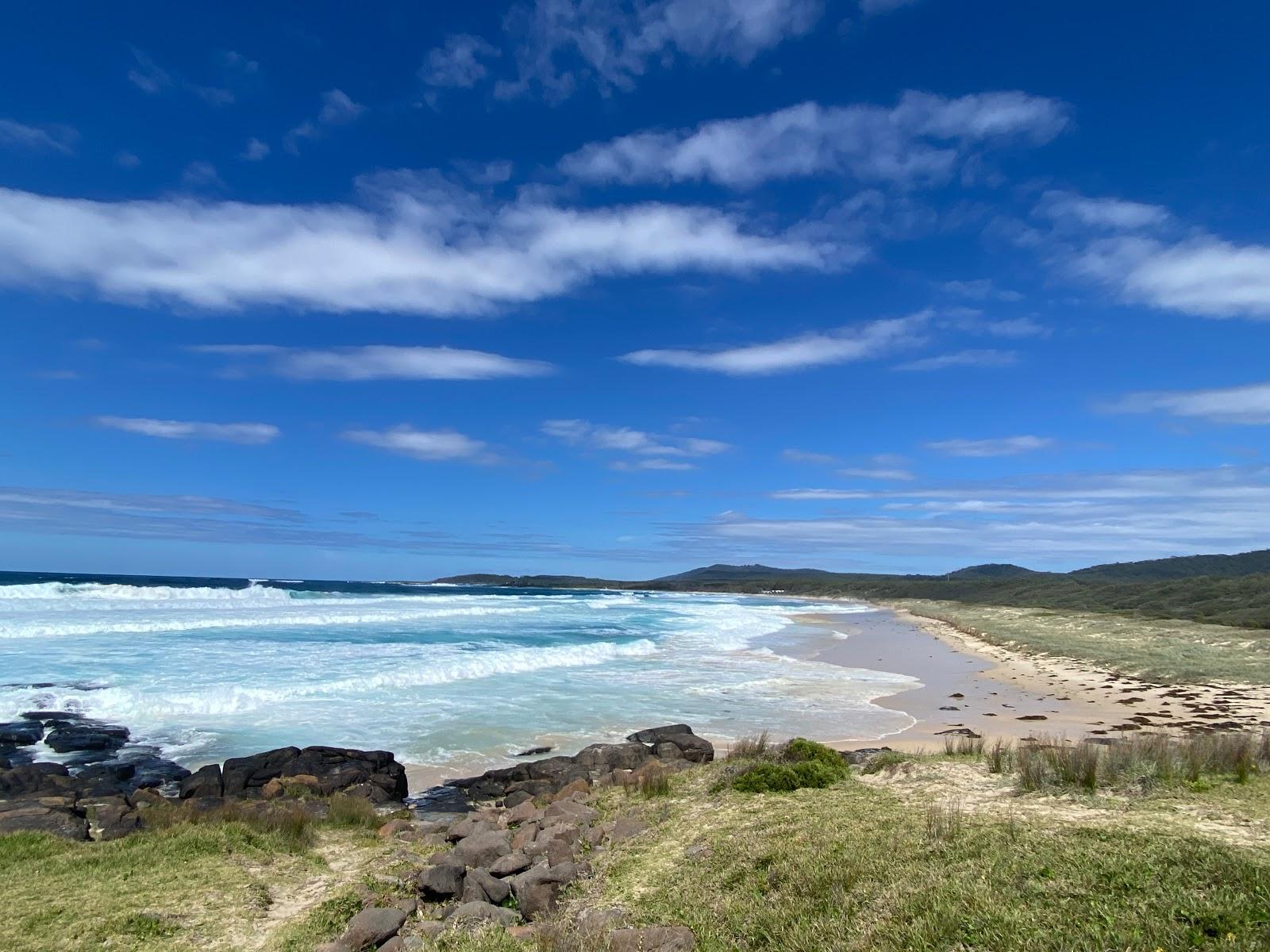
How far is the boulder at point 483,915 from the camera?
22.3 ft

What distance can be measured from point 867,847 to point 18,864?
9121 mm

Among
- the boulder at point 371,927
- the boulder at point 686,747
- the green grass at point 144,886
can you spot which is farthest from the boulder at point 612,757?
the boulder at point 371,927

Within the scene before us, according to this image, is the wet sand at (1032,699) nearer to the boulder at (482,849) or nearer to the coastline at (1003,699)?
the coastline at (1003,699)

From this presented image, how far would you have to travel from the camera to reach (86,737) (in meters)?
16.7

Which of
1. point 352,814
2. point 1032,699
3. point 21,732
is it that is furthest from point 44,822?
point 1032,699

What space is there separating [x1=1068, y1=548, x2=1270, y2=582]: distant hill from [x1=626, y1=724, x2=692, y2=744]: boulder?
118 m

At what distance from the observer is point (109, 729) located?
17.7m

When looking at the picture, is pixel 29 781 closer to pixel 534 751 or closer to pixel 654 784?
pixel 534 751

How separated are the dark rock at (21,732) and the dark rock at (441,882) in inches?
562

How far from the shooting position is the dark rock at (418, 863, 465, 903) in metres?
7.62

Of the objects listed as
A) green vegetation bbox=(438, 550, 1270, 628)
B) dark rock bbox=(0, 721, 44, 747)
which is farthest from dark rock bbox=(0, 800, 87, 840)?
green vegetation bbox=(438, 550, 1270, 628)

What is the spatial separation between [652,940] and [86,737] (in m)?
16.6

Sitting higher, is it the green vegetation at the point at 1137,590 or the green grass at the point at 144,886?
the green vegetation at the point at 1137,590

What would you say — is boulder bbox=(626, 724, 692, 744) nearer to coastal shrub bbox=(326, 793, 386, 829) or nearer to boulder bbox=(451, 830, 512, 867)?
coastal shrub bbox=(326, 793, 386, 829)
